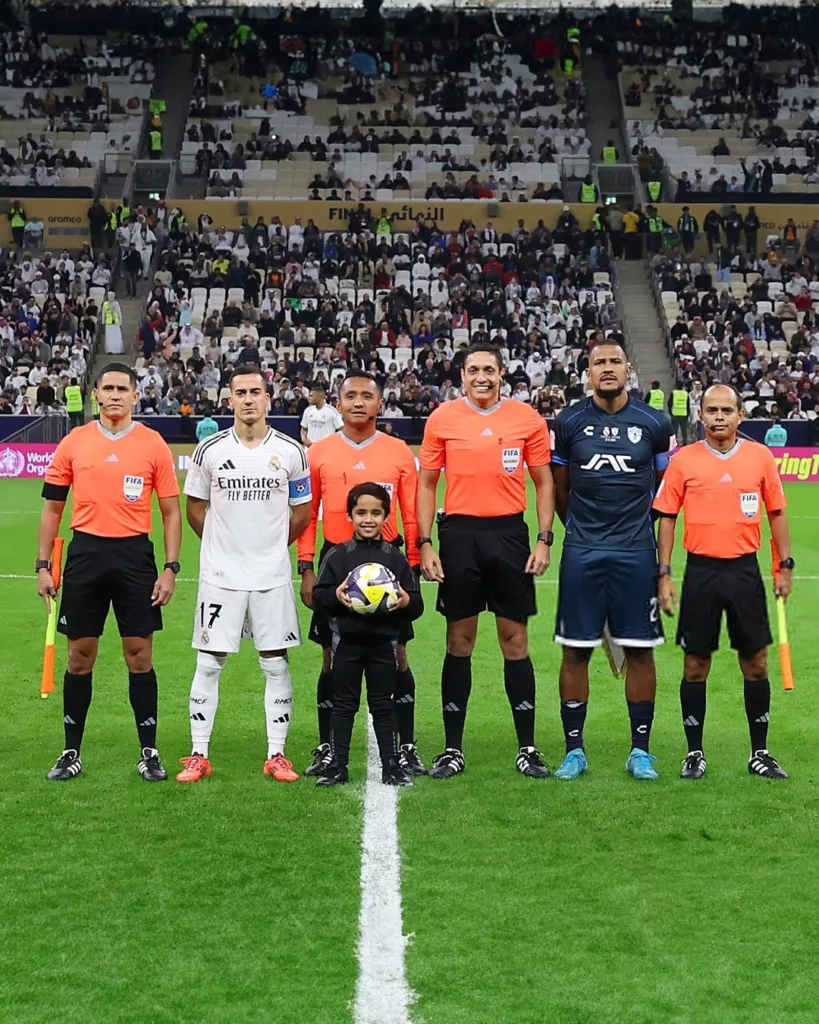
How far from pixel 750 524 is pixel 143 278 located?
31951 millimetres

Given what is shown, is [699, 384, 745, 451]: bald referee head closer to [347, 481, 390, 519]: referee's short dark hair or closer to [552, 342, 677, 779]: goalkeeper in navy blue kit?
[552, 342, 677, 779]: goalkeeper in navy blue kit

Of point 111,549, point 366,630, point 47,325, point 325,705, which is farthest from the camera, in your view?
point 47,325

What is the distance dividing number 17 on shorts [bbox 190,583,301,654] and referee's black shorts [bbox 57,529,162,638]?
253 mm

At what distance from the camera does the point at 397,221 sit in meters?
39.3

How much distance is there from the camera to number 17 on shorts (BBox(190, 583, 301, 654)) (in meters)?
7.17

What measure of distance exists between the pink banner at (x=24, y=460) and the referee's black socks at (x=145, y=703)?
1993 centimetres

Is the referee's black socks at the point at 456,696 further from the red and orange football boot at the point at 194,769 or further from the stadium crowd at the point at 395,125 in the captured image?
the stadium crowd at the point at 395,125

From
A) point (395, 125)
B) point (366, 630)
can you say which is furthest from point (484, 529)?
point (395, 125)

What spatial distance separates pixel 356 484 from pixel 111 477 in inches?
48.7

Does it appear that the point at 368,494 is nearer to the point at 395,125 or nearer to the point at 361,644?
the point at 361,644

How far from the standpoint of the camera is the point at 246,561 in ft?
23.7

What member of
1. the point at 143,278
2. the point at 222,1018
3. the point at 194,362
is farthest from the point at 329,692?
the point at 143,278

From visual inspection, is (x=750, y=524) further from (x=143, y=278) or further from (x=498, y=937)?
(x=143, y=278)

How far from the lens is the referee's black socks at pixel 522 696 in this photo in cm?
740
